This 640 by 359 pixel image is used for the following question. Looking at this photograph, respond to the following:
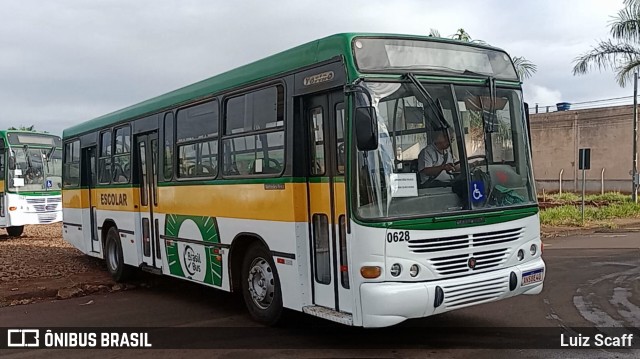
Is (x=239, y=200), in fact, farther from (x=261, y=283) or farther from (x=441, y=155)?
(x=441, y=155)

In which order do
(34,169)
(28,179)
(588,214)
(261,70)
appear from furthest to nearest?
(588,214)
(34,169)
(28,179)
(261,70)

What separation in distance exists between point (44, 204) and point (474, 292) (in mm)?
17155

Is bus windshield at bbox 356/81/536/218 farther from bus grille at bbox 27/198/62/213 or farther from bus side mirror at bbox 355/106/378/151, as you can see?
bus grille at bbox 27/198/62/213

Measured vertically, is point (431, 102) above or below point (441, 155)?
above

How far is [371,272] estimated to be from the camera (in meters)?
5.83

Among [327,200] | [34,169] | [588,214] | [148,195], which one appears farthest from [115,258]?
[588,214]

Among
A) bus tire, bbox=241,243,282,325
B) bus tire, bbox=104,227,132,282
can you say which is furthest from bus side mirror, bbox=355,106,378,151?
bus tire, bbox=104,227,132,282

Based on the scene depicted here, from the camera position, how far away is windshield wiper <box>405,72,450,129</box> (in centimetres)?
615

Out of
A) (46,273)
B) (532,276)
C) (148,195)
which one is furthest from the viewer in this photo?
(46,273)

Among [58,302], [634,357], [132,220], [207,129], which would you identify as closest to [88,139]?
[132,220]

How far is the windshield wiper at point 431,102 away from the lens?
615cm

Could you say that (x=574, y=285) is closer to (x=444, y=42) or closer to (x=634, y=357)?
(x=634, y=357)

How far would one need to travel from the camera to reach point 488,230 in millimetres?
6348

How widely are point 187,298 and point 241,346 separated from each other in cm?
328
